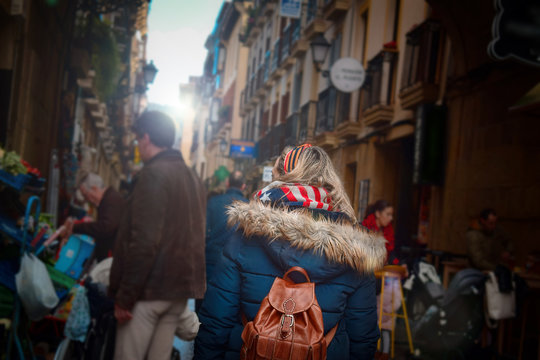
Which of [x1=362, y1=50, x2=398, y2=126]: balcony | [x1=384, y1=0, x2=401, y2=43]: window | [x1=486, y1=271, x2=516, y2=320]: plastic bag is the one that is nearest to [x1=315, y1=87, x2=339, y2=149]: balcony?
[x1=362, y1=50, x2=398, y2=126]: balcony

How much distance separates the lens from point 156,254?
12.3ft

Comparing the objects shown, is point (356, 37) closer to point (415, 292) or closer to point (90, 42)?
point (90, 42)

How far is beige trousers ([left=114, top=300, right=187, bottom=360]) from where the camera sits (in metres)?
3.71

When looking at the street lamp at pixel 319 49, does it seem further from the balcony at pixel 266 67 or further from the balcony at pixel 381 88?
the balcony at pixel 266 67

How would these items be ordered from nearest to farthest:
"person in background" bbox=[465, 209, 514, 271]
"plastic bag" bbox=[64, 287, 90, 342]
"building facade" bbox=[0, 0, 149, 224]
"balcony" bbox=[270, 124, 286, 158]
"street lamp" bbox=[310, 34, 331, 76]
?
"plastic bag" bbox=[64, 287, 90, 342] → "building facade" bbox=[0, 0, 149, 224] → "person in background" bbox=[465, 209, 514, 271] → "street lamp" bbox=[310, 34, 331, 76] → "balcony" bbox=[270, 124, 286, 158]

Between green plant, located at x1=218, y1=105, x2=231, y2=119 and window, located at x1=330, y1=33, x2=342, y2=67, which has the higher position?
green plant, located at x1=218, y1=105, x2=231, y2=119

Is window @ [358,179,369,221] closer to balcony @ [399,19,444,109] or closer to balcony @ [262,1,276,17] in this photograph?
balcony @ [399,19,444,109]

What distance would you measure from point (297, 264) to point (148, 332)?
1569 mm

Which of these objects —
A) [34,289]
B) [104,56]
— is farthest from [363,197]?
[34,289]

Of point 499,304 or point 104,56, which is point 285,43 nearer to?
point 104,56

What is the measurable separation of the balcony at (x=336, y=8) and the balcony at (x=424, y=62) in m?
5.94

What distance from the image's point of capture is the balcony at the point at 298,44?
73.9 feet

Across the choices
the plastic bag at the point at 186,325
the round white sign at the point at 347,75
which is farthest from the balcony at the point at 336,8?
the plastic bag at the point at 186,325

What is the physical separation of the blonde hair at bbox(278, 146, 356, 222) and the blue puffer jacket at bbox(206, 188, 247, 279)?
3.13 meters
